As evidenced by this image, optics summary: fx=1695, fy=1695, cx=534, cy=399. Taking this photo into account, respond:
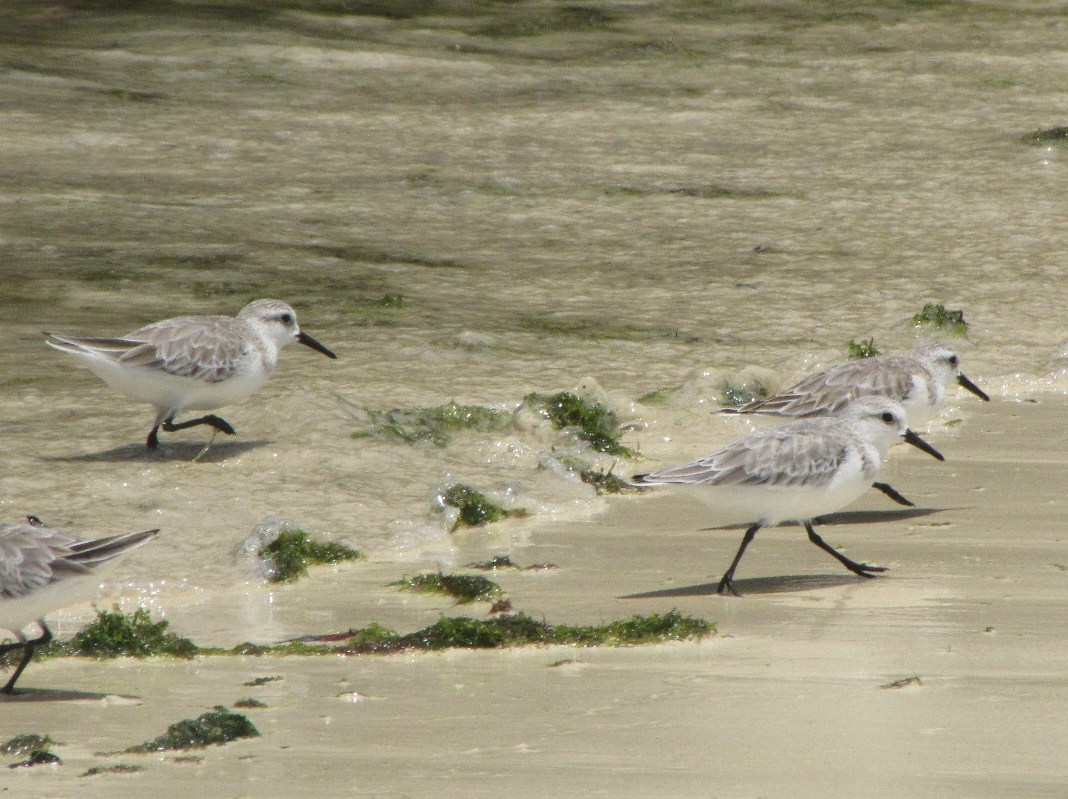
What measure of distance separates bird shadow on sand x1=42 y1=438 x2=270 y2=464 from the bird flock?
9 cm

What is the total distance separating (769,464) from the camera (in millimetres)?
6996

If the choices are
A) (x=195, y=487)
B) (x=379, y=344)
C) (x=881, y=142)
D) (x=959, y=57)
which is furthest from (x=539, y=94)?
(x=195, y=487)

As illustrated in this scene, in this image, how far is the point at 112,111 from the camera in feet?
61.7

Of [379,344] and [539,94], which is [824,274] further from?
[539,94]

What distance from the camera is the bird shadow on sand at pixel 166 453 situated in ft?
28.4

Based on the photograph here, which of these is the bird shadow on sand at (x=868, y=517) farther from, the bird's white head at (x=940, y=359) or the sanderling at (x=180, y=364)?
the sanderling at (x=180, y=364)

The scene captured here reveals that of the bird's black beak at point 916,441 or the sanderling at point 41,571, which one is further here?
the bird's black beak at point 916,441

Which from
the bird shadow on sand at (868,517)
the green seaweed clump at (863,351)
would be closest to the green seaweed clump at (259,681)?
the bird shadow on sand at (868,517)

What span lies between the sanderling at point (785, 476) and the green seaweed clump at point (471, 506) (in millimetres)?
1199

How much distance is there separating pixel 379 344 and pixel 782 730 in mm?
7186

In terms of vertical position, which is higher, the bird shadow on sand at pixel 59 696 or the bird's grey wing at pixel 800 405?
the bird's grey wing at pixel 800 405

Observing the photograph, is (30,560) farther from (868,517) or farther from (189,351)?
(868,517)

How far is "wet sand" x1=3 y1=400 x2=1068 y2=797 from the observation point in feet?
14.8

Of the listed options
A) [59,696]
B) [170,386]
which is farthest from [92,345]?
[59,696]
